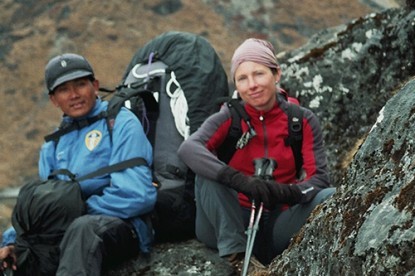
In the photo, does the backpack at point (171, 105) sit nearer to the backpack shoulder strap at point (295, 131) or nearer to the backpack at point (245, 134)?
the backpack at point (245, 134)

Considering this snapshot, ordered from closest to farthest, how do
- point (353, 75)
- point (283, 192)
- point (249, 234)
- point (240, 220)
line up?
point (249, 234) < point (283, 192) < point (240, 220) < point (353, 75)

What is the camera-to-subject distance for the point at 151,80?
8141 millimetres

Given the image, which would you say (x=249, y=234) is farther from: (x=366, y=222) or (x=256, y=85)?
(x=366, y=222)

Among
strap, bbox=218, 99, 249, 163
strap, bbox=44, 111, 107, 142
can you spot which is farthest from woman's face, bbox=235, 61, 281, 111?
strap, bbox=44, 111, 107, 142

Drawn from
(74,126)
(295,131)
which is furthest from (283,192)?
(74,126)

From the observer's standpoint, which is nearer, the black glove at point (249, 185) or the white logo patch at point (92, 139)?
the black glove at point (249, 185)

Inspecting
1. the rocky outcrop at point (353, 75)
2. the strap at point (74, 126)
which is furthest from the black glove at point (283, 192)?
the rocky outcrop at point (353, 75)

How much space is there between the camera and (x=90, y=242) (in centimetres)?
667

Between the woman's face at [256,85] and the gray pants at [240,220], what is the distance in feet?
2.43

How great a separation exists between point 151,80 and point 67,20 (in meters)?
47.3

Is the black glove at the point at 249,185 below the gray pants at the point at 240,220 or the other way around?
the other way around

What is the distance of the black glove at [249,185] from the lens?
6289mm

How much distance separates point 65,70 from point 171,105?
107cm

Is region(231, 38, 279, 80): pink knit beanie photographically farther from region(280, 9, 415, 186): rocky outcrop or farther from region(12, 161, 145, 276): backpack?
region(280, 9, 415, 186): rocky outcrop
